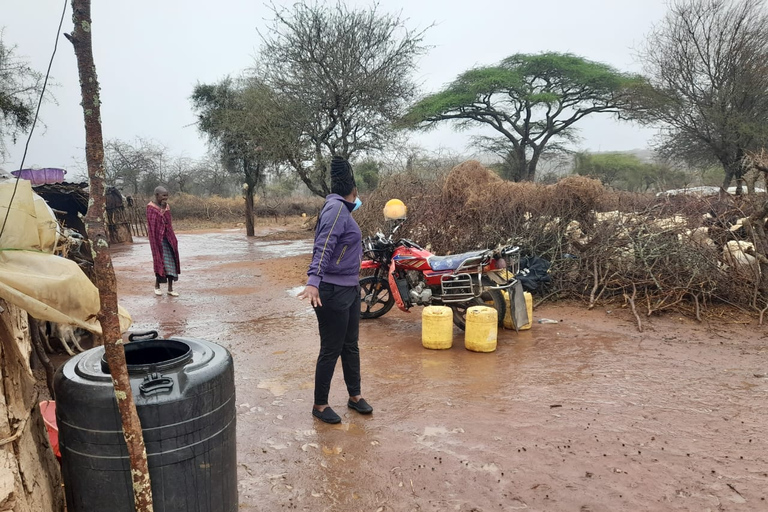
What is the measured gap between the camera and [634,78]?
74.7 ft

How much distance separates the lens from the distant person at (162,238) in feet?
24.6

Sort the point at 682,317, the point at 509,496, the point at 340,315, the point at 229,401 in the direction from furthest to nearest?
the point at 682,317 < the point at 340,315 < the point at 509,496 < the point at 229,401

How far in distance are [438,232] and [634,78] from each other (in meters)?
19.0

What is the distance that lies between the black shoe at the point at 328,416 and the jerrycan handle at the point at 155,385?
1909 mm

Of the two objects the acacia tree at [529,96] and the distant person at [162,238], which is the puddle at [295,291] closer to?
the distant person at [162,238]

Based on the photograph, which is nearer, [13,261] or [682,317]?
[13,261]

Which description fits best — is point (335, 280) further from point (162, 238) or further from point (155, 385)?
point (162, 238)

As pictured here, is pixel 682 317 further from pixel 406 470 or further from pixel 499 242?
pixel 406 470

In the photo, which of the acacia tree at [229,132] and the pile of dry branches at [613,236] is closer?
the pile of dry branches at [613,236]

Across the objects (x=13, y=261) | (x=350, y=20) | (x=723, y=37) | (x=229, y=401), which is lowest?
(x=229, y=401)

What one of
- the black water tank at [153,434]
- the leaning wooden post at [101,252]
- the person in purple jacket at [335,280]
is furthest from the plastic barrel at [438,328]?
the leaning wooden post at [101,252]

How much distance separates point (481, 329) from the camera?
5188mm

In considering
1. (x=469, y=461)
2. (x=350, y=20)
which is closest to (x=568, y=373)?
(x=469, y=461)

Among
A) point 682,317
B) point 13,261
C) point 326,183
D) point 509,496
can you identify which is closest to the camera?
point 13,261
